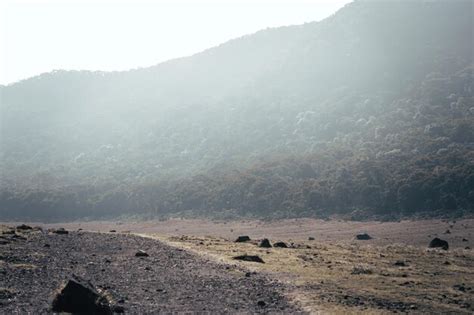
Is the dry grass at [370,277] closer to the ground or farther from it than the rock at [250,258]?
closer to the ground

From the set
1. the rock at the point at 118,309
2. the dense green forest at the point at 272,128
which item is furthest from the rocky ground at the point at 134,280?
the dense green forest at the point at 272,128

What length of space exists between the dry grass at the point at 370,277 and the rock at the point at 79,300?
22.0ft

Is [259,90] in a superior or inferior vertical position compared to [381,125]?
superior

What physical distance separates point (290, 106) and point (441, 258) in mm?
103188

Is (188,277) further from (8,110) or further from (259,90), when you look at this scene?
(8,110)

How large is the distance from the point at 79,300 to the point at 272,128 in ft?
352

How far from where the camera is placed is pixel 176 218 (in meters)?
85.1

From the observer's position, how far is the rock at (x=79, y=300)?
1490cm

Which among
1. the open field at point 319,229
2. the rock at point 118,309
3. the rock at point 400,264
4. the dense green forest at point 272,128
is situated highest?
the dense green forest at point 272,128

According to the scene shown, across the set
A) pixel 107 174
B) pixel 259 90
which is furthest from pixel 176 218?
pixel 259 90

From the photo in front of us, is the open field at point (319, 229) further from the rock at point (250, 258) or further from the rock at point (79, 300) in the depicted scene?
the rock at point (79, 300)

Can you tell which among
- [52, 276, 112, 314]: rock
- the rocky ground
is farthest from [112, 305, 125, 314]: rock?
[52, 276, 112, 314]: rock

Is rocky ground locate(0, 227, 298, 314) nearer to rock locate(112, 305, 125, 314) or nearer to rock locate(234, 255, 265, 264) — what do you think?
rock locate(112, 305, 125, 314)

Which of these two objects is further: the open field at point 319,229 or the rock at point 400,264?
the open field at point 319,229
